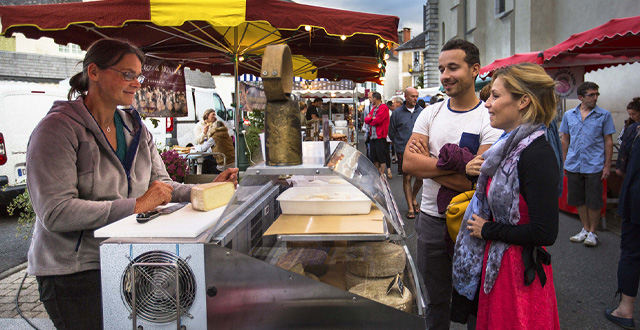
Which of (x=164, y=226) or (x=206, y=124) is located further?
(x=206, y=124)

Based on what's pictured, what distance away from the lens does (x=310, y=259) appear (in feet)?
6.34

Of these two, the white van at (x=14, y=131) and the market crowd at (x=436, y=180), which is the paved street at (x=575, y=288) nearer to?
the white van at (x=14, y=131)

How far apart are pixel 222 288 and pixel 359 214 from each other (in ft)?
2.54

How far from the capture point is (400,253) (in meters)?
1.98

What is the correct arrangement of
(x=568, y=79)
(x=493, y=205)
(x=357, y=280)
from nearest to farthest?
1. (x=357, y=280)
2. (x=493, y=205)
3. (x=568, y=79)

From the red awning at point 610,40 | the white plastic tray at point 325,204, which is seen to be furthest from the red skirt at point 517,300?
the red awning at point 610,40

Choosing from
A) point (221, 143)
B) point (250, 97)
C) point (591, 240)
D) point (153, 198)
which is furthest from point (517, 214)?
point (221, 143)

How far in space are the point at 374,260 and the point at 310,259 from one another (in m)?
0.28

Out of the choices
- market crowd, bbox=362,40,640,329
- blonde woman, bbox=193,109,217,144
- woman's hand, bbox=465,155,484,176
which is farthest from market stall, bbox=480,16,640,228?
blonde woman, bbox=193,109,217,144

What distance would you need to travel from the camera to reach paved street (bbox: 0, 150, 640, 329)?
3746 millimetres

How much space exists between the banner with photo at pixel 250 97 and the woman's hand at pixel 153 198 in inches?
231

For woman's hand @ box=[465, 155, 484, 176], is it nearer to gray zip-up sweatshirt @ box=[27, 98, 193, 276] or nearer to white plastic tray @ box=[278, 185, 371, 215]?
white plastic tray @ box=[278, 185, 371, 215]

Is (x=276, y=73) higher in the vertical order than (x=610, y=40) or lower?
lower

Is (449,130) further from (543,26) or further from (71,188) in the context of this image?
(543,26)
